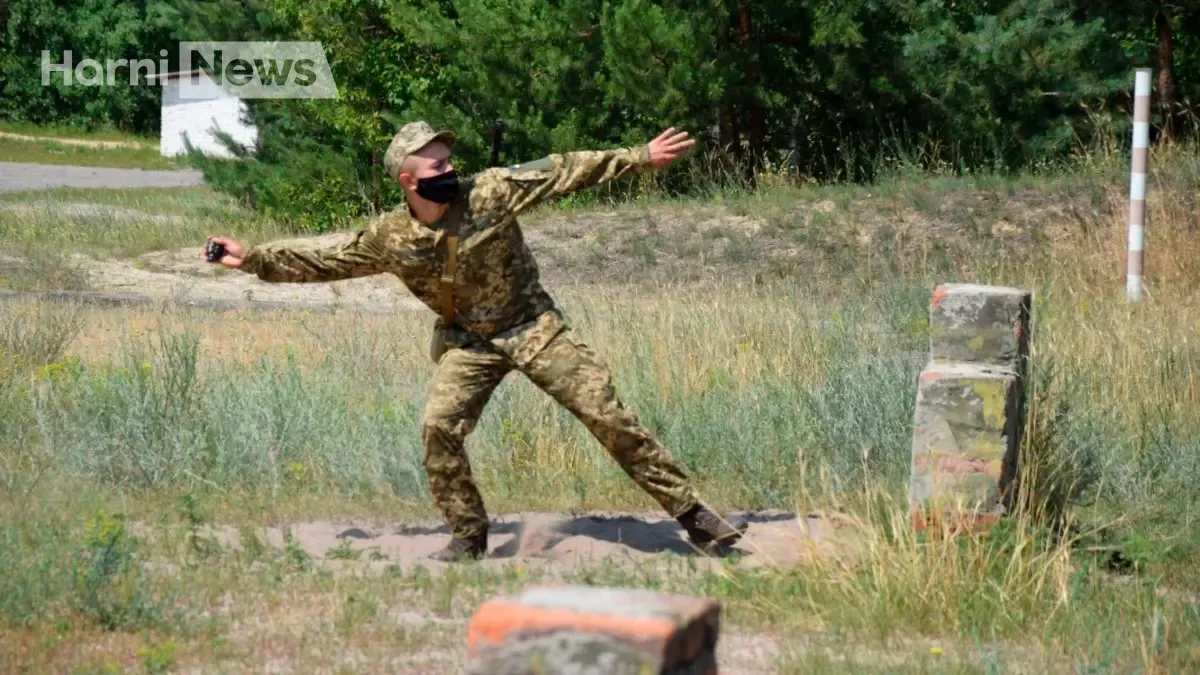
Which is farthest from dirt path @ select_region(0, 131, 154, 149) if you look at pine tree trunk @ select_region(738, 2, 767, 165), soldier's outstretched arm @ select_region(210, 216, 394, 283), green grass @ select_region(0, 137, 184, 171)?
soldier's outstretched arm @ select_region(210, 216, 394, 283)

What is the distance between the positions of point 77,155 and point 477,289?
3911 centimetres

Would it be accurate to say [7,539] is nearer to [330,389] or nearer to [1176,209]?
[330,389]

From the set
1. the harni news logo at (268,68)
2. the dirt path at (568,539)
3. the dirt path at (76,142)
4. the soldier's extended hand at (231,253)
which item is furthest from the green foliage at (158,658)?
the dirt path at (76,142)

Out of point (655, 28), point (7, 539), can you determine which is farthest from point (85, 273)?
point (7, 539)

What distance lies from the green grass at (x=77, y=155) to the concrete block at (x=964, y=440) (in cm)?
3606

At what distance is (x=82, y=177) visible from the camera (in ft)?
120

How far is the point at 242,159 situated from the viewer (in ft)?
81.7

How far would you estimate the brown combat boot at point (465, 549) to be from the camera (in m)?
6.50

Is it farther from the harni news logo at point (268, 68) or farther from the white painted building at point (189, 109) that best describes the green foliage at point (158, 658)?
the white painted building at point (189, 109)

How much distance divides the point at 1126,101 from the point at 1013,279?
21.4 ft

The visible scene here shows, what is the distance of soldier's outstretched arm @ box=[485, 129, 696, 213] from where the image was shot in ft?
20.7

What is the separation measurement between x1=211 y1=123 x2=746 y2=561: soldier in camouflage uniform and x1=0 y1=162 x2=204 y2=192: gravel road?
2712 centimetres

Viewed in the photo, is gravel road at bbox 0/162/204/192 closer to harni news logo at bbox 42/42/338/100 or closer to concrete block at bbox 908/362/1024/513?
harni news logo at bbox 42/42/338/100

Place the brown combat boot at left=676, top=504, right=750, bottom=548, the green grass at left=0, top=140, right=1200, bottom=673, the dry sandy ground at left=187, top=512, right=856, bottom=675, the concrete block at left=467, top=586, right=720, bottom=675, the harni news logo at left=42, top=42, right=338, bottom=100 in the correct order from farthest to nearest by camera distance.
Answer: the harni news logo at left=42, top=42, right=338, bottom=100 < the brown combat boot at left=676, top=504, right=750, bottom=548 < the dry sandy ground at left=187, top=512, right=856, bottom=675 < the green grass at left=0, top=140, right=1200, bottom=673 < the concrete block at left=467, top=586, right=720, bottom=675
